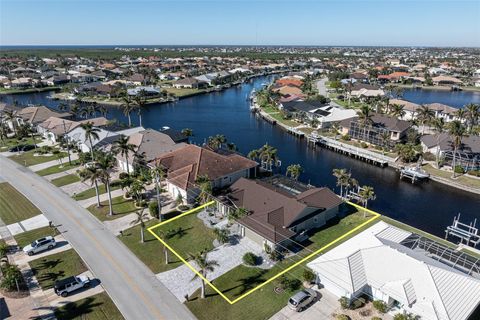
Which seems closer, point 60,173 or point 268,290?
point 268,290

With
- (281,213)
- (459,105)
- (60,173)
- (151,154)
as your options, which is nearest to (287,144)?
(151,154)

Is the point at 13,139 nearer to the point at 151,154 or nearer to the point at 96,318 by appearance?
the point at 151,154

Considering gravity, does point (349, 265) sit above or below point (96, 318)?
above

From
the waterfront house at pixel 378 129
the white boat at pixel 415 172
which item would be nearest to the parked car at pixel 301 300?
the white boat at pixel 415 172

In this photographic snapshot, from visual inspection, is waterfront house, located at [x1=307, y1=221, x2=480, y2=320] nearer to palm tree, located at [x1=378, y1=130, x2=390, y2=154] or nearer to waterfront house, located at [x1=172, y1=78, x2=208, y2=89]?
palm tree, located at [x1=378, y1=130, x2=390, y2=154]

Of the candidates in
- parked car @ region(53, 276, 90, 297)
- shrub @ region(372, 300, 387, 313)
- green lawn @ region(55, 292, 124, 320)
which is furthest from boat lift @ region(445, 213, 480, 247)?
parked car @ region(53, 276, 90, 297)

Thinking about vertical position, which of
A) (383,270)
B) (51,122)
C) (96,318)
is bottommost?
(96,318)
